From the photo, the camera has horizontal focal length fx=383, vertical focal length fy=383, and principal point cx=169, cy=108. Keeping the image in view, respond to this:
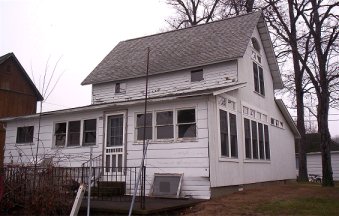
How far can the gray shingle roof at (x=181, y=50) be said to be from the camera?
16250mm

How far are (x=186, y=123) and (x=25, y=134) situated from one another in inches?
331

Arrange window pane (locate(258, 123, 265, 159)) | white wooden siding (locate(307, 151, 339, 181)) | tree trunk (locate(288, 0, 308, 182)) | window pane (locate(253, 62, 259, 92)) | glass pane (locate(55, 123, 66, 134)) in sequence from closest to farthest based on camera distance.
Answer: glass pane (locate(55, 123, 66, 134)) < window pane (locate(258, 123, 265, 159)) < window pane (locate(253, 62, 259, 92)) < tree trunk (locate(288, 0, 308, 182)) < white wooden siding (locate(307, 151, 339, 181))

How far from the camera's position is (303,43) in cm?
2486

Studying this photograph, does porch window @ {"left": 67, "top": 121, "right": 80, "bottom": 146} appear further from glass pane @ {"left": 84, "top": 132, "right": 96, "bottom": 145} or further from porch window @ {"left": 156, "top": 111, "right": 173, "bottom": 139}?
porch window @ {"left": 156, "top": 111, "right": 173, "bottom": 139}

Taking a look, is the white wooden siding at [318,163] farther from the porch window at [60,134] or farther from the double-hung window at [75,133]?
the porch window at [60,134]

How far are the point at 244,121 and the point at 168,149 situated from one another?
14.5 feet

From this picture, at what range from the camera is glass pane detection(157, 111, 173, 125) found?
13.1 m

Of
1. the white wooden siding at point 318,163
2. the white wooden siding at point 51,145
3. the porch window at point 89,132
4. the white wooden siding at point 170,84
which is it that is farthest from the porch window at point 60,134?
the white wooden siding at point 318,163

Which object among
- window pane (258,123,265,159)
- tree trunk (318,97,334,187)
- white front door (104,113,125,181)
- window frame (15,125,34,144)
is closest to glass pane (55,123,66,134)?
window frame (15,125,34,144)

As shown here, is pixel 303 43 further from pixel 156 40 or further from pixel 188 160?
pixel 188 160

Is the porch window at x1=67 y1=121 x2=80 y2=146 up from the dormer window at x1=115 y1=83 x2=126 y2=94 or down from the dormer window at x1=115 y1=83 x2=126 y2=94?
down

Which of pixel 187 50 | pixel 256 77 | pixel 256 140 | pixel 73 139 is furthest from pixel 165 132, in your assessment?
pixel 256 77

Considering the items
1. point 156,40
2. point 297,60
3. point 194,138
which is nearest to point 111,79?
point 156,40

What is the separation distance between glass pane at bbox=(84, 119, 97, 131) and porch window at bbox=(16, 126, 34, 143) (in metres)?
3.23
